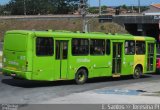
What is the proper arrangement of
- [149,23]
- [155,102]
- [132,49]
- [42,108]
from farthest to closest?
[149,23]
[132,49]
[155,102]
[42,108]

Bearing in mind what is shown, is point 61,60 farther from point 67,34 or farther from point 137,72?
point 137,72

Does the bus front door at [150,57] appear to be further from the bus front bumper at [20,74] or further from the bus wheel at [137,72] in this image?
the bus front bumper at [20,74]

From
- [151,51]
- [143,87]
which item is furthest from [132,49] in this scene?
[143,87]

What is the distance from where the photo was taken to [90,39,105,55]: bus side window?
23.2 metres

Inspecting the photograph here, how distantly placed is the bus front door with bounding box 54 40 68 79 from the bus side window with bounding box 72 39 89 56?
0.60 m

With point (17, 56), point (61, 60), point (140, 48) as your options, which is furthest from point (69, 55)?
point (140, 48)

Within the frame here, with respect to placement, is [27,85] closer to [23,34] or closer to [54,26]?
[23,34]

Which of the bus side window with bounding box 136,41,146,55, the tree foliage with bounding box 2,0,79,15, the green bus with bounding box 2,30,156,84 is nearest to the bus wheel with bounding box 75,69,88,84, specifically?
the green bus with bounding box 2,30,156,84

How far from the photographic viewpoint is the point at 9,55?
21.2 meters

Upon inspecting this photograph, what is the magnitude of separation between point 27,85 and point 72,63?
2.27 meters

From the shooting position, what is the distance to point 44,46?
20703mm

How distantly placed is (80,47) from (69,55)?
96 cm

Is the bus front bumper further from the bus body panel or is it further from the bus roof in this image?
the bus roof

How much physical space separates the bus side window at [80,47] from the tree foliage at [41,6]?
145m
